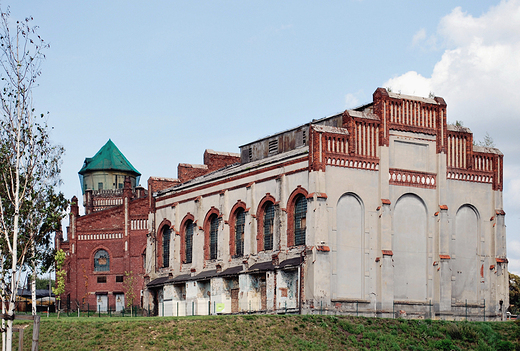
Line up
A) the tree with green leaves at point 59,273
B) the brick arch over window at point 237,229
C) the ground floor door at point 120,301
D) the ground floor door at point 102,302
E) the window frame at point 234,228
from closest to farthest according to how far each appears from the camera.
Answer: the tree with green leaves at point 59,273
the window frame at point 234,228
the brick arch over window at point 237,229
the ground floor door at point 120,301
the ground floor door at point 102,302

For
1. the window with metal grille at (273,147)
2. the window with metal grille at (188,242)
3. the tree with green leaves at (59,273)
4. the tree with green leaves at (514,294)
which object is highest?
the window with metal grille at (273,147)

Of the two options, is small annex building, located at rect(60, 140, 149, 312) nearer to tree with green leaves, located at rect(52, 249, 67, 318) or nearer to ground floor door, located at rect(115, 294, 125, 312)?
ground floor door, located at rect(115, 294, 125, 312)

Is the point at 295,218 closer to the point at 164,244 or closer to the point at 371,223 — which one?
the point at 371,223

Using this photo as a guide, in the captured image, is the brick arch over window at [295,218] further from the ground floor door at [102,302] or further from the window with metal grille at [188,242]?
the ground floor door at [102,302]

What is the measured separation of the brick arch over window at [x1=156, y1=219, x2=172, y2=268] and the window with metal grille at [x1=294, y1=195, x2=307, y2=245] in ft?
57.6

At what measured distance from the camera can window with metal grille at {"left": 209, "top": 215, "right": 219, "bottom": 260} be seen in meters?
59.5

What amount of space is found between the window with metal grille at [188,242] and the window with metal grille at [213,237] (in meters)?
2.81

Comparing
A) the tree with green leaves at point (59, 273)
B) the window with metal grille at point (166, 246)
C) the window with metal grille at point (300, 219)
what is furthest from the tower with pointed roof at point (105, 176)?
the window with metal grille at point (300, 219)

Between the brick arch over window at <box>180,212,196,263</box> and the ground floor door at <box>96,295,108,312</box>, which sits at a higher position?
the brick arch over window at <box>180,212,196,263</box>

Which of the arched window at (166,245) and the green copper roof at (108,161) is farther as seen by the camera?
the green copper roof at (108,161)

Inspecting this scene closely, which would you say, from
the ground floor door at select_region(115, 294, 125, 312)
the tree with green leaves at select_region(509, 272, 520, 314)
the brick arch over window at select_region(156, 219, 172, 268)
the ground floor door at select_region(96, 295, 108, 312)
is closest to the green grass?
the brick arch over window at select_region(156, 219, 172, 268)

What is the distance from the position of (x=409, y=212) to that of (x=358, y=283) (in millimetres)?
5945

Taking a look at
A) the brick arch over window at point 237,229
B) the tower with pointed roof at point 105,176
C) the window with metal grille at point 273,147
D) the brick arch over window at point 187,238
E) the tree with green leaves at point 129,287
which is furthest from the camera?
the tower with pointed roof at point 105,176

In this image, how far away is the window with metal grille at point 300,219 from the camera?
49.4m
